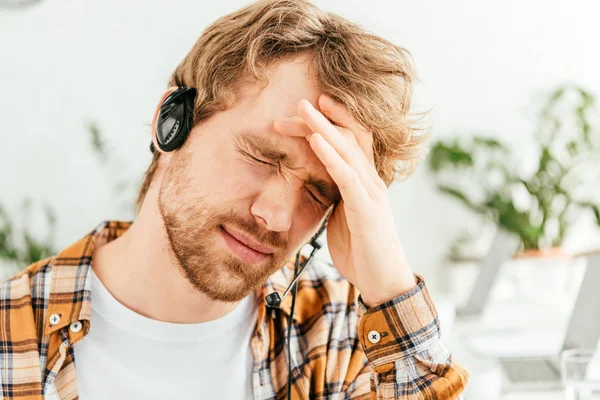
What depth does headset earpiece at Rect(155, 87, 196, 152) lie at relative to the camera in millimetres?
1137

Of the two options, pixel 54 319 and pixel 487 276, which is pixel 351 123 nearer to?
pixel 54 319

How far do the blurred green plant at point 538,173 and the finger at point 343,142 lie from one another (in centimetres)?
276

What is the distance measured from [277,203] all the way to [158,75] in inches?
113

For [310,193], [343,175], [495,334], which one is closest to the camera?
[343,175]

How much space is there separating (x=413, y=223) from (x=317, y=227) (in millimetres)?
3042

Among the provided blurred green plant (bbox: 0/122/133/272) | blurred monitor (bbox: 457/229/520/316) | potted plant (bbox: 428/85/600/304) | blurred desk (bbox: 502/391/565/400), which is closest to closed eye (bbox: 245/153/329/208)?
blurred desk (bbox: 502/391/565/400)

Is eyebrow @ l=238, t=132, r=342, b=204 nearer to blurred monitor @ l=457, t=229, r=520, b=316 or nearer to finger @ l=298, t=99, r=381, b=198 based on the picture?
finger @ l=298, t=99, r=381, b=198

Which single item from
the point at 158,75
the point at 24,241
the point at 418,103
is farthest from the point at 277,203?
the point at 158,75

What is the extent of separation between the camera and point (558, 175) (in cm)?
372

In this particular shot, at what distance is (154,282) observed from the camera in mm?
1212

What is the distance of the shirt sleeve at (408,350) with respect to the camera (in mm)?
1039

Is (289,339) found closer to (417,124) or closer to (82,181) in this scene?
(417,124)

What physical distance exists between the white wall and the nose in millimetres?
2651

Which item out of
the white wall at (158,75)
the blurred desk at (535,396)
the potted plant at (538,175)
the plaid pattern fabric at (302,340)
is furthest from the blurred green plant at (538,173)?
the plaid pattern fabric at (302,340)
